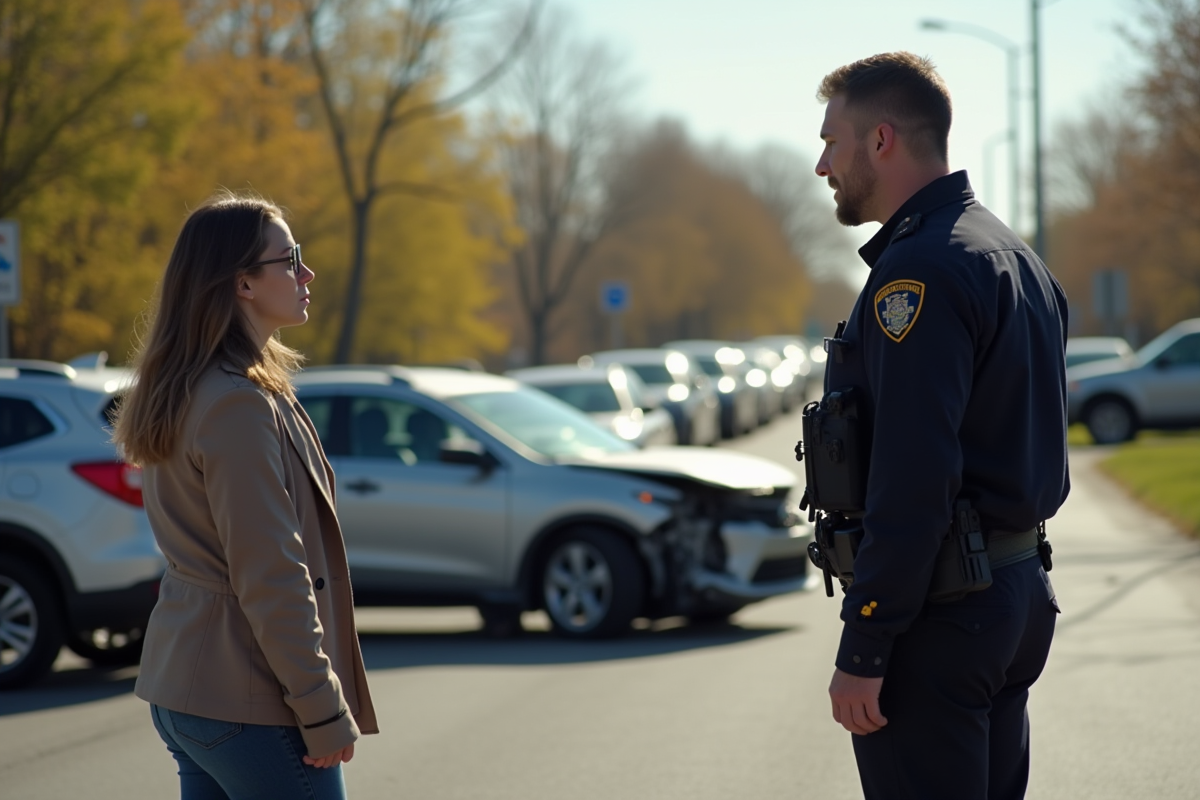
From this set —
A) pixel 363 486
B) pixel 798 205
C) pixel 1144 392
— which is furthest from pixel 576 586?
pixel 798 205

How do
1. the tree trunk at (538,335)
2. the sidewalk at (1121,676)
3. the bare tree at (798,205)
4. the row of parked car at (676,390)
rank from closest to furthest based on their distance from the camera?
the sidewalk at (1121,676) < the row of parked car at (676,390) < the tree trunk at (538,335) < the bare tree at (798,205)

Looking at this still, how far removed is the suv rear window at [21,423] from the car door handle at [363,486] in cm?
207

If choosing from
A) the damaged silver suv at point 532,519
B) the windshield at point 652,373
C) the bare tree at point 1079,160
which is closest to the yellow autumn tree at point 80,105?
the windshield at point 652,373

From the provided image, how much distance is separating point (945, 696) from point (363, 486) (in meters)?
7.51

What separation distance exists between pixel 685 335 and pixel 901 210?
3220 inches

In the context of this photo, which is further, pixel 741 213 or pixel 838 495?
pixel 741 213

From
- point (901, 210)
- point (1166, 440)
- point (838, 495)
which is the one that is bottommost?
point (1166, 440)

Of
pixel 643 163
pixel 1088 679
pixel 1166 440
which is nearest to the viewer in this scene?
pixel 1088 679

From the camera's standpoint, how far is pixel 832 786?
6.13m

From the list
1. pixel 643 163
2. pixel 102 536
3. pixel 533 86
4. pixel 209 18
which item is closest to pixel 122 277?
pixel 209 18

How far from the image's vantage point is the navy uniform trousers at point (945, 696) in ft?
10.1

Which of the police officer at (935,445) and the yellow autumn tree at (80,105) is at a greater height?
the yellow autumn tree at (80,105)

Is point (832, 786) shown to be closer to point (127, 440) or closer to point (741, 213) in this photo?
point (127, 440)

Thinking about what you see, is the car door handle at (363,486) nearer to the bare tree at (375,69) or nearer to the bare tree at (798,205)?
the bare tree at (375,69)
